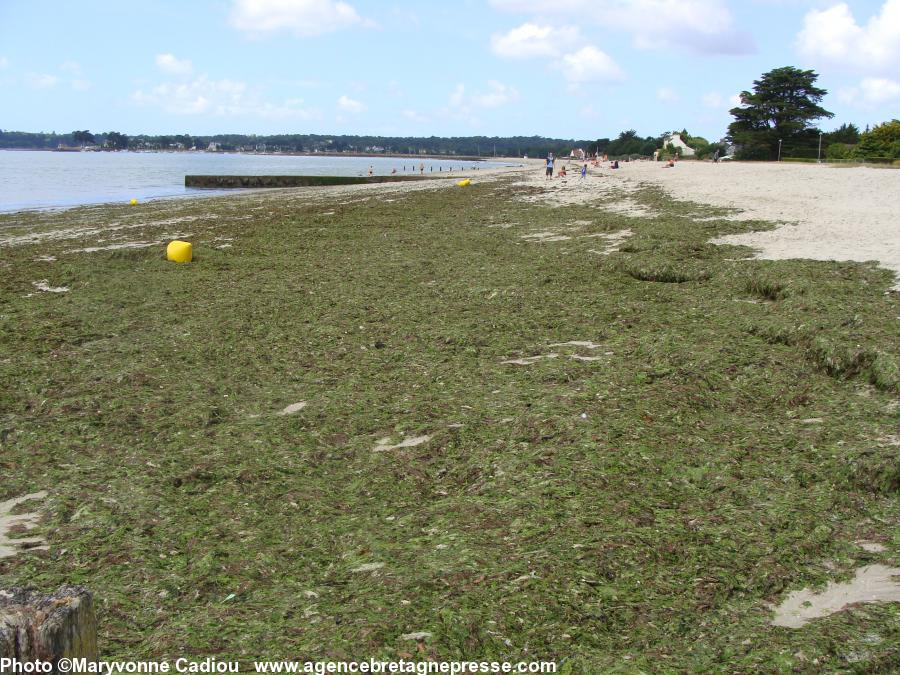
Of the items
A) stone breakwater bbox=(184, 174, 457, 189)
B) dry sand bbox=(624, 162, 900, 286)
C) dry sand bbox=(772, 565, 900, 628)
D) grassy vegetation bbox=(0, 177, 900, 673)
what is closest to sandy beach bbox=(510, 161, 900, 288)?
dry sand bbox=(624, 162, 900, 286)

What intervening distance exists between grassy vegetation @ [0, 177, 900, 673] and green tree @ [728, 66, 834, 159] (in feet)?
225

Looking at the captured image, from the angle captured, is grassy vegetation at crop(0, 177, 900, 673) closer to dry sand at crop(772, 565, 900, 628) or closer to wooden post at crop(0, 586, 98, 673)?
dry sand at crop(772, 565, 900, 628)

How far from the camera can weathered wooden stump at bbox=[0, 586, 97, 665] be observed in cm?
206

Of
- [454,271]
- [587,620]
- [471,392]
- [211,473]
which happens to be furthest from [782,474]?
[454,271]

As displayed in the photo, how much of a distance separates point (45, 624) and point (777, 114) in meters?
84.8

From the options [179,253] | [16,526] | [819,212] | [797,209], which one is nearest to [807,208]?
[797,209]

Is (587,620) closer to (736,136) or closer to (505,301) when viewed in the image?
(505,301)

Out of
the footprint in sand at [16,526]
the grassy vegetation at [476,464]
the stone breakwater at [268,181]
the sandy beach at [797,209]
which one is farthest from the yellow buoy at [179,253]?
the stone breakwater at [268,181]

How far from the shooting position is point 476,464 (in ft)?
18.3

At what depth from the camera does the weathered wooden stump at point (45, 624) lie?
2.06 metres

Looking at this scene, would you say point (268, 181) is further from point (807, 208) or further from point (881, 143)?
point (807, 208)

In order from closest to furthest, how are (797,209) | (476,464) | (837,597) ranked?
(837,597) < (476,464) < (797,209)

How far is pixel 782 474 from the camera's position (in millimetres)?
5137

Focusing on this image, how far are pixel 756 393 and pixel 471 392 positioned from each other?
2.71 m
